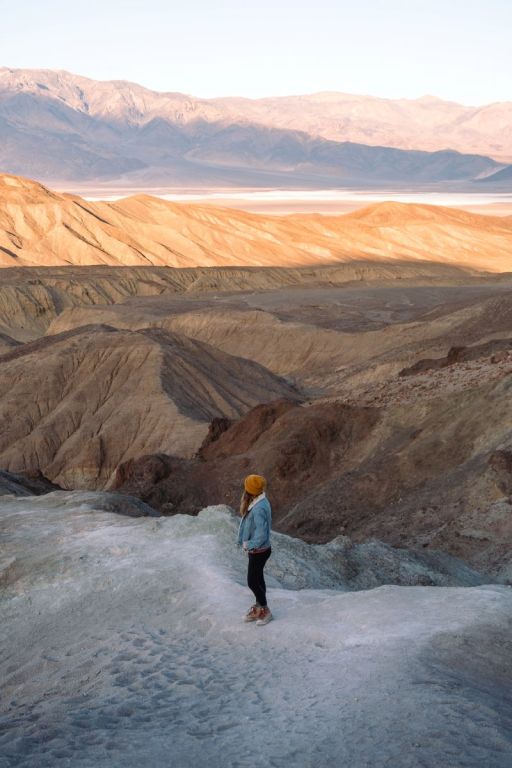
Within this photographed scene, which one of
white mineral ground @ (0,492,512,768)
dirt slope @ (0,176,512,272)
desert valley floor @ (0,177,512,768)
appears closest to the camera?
white mineral ground @ (0,492,512,768)

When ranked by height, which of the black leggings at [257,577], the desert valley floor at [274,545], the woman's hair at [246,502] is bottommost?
the desert valley floor at [274,545]

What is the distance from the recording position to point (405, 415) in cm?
2747

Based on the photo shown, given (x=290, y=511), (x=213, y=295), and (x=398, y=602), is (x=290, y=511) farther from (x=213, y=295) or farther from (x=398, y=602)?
(x=213, y=295)

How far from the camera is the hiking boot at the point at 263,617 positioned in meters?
9.52

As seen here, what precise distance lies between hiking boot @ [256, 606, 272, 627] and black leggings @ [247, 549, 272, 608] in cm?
6

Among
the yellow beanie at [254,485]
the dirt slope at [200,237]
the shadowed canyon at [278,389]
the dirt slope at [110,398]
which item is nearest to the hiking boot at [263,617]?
the yellow beanie at [254,485]

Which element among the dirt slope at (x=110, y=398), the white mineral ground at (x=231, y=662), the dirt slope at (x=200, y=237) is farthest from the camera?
the dirt slope at (x=200, y=237)

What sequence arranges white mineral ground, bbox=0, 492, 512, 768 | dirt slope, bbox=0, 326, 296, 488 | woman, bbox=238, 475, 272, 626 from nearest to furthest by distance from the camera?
1. white mineral ground, bbox=0, 492, 512, 768
2. woman, bbox=238, 475, 272, 626
3. dirt slope, bbox=0, 326, 296, 488

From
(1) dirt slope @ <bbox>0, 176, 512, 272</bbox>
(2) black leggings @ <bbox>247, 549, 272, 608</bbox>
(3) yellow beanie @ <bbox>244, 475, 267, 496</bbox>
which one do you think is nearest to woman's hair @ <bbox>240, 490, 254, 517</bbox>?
(3) yellow beanie @ <bbox>244, 475, 267, 496</bbox>

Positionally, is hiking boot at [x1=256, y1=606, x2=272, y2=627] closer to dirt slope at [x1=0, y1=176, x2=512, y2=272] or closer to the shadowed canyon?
the shadowed canyon

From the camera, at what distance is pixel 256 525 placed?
958cm

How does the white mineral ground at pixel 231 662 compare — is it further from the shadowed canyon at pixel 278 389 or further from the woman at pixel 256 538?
the shadowed canyon at pixel 278 389

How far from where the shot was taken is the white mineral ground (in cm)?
708

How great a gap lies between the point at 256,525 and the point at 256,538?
0.13 m
